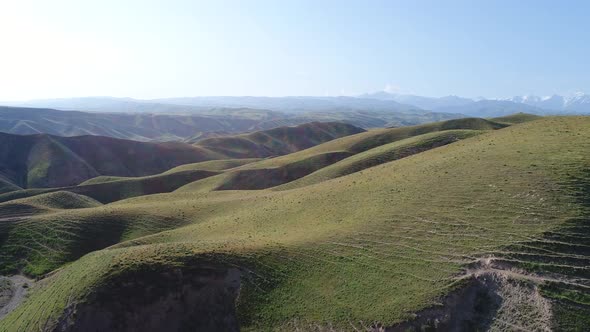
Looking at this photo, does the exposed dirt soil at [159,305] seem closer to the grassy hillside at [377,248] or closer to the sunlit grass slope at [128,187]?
the grassy hillside at [377,248]

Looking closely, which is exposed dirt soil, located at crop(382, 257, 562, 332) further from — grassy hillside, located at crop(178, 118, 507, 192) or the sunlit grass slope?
the sunlit grass slope

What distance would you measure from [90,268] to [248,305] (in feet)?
57.5

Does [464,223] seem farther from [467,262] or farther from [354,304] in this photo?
[354,304]

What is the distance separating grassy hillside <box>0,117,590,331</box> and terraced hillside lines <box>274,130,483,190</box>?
2728cm

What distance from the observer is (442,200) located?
139 ft

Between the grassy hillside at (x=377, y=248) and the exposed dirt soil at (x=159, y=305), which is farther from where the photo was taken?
the exposed dirt soil at (x=159, y=305)

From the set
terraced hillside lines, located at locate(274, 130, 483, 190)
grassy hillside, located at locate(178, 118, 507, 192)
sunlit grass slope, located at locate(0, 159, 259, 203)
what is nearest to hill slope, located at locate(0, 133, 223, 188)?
sunlit grass slope, located at locate(0, 159, 259, 203)

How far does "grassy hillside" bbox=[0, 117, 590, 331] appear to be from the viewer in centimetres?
3022

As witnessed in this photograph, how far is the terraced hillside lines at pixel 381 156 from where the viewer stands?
277 feet

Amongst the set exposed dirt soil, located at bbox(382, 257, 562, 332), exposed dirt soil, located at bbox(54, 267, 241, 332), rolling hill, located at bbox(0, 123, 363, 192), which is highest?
exposed dirt soil, located at bbox(382, 257, 562, 332)

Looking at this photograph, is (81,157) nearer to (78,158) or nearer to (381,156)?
(78,158)

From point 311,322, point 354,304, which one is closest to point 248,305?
point 311,322

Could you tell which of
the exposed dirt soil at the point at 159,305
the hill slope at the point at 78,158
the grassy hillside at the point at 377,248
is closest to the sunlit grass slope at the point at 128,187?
the hill slope at the point at 78,158

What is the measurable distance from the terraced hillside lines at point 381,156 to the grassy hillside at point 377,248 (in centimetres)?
2728
